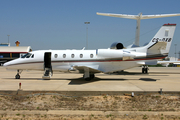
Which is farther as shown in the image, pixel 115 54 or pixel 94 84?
pixel 115 54

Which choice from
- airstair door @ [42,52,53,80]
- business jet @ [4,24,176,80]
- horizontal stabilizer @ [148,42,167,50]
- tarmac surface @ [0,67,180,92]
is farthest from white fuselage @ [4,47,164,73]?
tarmac surface @ [0,67,180,92]

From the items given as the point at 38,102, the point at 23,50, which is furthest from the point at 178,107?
the point at 23,50

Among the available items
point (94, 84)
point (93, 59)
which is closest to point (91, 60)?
point (93, 59)

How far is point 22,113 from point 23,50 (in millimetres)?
→ 58549

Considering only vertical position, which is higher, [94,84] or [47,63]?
[47,63]

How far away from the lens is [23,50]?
2441 inches

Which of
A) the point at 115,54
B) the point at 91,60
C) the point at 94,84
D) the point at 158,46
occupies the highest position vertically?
the point at 158,46

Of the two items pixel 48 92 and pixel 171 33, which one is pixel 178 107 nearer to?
pixel 48 92

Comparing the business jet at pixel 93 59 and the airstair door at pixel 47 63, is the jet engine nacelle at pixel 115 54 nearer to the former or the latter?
the business jet at pixel 93 59

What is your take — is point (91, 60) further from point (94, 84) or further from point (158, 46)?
point (158, 46)

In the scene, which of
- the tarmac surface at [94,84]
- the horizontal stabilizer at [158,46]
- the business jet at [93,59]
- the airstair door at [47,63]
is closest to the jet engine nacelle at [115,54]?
the business jet at [93,59]

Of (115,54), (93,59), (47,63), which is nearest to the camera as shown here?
Answer: (115,54)

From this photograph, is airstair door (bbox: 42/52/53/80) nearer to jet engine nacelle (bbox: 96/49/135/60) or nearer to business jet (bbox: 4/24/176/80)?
business jet (bbox: 4/24/176/80)

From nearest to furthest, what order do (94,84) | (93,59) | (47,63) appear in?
(94,84) → (93,59) → (47,63)
